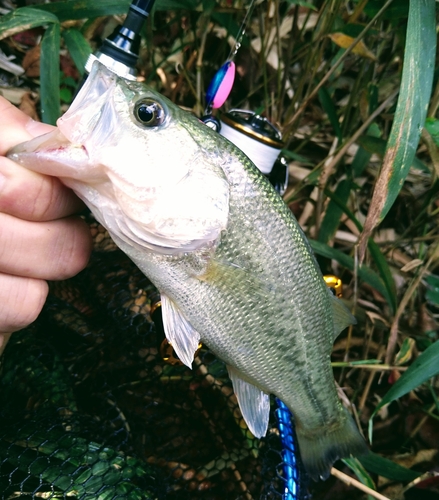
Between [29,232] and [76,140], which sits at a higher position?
[76,140]

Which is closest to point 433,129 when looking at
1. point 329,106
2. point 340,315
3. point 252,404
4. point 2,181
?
point 329,106

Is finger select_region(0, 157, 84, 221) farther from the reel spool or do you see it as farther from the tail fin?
the tail fin

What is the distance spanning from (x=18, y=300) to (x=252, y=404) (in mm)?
760

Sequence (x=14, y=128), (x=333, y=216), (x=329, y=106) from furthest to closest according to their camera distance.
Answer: (x=333, y=216) → (x=329, y=106) → (x=14, y=128)

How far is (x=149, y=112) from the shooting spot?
39.7 inches

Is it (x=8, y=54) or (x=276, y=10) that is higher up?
(x=276, y=10)

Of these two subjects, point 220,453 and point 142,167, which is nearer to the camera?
point 142,167

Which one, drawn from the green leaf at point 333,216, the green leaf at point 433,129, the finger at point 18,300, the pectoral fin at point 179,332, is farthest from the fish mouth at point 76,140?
the green leaf at point 333,216

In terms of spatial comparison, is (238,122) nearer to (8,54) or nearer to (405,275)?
(405,275)

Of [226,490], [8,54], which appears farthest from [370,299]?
[8,54]

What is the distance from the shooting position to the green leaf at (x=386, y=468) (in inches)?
67.6

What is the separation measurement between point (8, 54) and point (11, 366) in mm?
1708

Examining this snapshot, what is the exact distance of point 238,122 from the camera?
1505mm

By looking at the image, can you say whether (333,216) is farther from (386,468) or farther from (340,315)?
(386,468)
